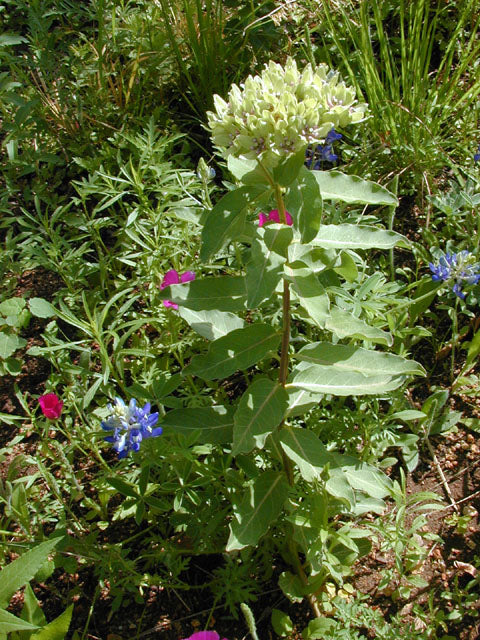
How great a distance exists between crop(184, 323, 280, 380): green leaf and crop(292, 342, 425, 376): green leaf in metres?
0.12

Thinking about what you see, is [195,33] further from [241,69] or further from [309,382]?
[309,382]

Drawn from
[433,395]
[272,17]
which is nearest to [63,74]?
[272,17]

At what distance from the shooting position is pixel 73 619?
186 cm

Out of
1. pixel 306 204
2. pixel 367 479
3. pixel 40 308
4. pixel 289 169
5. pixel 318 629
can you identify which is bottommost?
pixel 318 629

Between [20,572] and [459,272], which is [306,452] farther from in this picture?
[459,272]

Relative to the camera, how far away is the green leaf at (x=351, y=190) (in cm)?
143

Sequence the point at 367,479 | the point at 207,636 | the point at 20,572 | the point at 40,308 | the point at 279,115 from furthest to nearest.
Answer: the point at 40,308 → the point at 367,479 → the point at 207,636 → the point at 20,572 → the point at 279,115

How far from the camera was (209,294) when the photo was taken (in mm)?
1456

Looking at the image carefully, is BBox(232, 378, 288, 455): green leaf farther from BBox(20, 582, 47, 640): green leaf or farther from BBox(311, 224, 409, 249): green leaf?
BBox(20, 582, 47, 640): green leaf

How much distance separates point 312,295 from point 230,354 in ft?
0.87

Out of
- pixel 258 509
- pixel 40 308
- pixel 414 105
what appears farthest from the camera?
pixel 414 105

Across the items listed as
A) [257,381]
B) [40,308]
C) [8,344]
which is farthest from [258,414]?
[8,344]

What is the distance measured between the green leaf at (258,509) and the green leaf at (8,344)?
99cm

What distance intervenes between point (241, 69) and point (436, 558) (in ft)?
7.21
